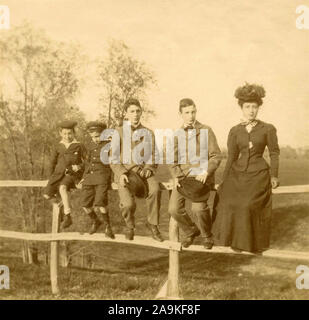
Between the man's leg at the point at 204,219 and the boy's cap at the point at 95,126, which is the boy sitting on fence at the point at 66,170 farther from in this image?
the man's leg at the point at 204,219

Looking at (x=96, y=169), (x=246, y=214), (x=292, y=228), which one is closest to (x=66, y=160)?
(x=96, y=169)

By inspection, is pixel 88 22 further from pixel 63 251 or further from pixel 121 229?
pixel 63 251

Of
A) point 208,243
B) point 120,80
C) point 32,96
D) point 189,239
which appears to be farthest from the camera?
point 32,96

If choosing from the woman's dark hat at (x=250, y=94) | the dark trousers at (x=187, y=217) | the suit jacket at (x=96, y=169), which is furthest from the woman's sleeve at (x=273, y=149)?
the suit jacket at (x=96, y=169)

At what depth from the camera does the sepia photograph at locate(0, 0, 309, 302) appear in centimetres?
423

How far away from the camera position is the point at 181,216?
13.8 ft

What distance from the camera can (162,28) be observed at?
15.8 ft

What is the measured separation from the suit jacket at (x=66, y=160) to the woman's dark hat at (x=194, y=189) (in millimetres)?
1208

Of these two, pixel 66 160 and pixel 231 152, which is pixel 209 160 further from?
pixel 66 160

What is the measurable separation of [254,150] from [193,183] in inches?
26.6

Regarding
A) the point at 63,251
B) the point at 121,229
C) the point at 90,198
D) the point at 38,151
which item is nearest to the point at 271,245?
the point at 121,229

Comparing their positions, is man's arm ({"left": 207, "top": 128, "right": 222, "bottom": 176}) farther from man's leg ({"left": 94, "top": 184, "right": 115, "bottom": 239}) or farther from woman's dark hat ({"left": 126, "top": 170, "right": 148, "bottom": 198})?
man's leg ({"left": 94, "top": 184, "right": 115, "bottom": 239})

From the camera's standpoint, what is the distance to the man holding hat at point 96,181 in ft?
14.6

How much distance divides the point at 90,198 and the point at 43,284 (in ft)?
4.18
